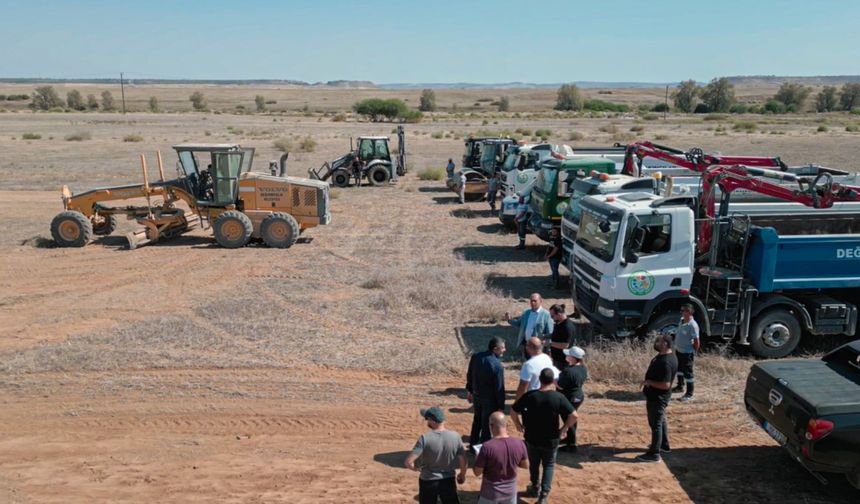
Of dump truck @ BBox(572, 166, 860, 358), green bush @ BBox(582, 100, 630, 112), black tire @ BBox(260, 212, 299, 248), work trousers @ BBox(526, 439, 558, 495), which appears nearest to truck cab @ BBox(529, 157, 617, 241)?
dump truck @ BBox(572, 166, 860, 358)

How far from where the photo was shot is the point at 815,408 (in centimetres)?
678

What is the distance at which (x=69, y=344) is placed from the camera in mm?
11656

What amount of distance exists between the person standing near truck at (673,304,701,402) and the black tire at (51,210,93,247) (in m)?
15.5

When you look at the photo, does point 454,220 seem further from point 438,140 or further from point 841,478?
point 438,140

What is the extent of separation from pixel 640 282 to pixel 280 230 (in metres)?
10.8

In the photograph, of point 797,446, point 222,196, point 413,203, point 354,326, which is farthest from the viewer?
point 413,203

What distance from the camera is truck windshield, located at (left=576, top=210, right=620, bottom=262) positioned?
35.3ft

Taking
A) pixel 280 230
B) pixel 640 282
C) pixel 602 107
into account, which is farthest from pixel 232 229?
pixel 602 107

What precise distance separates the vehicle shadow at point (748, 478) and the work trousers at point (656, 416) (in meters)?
0.26

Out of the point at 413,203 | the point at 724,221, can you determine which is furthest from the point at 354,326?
the point at 413,203

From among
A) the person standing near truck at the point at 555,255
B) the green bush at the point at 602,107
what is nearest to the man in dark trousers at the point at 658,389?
the person standing near truck at the point at 555,255

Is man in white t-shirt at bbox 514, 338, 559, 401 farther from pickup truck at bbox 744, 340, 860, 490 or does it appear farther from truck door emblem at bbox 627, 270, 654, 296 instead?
truck door emblem at bbox 627, 270, 654, 296

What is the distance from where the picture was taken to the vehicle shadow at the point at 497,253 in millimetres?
17922

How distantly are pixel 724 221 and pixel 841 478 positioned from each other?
4.57 meters
